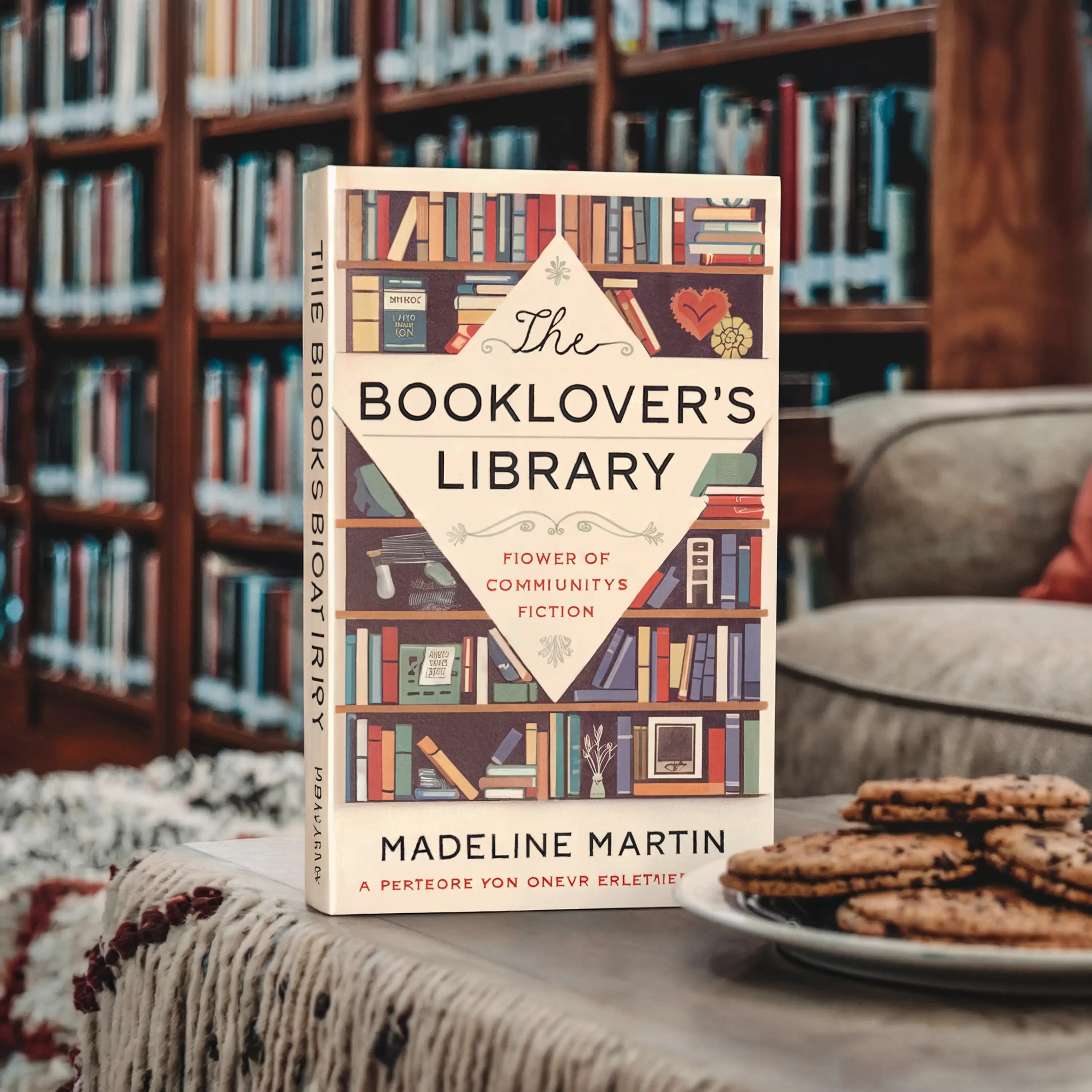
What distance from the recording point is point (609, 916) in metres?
0.57

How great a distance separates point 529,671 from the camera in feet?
1.89

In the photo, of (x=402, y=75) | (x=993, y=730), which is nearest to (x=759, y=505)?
(x=993, y=730)

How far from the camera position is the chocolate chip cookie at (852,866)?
1.59 ft

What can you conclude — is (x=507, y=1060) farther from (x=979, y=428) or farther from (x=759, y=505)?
(x=979, y=428)

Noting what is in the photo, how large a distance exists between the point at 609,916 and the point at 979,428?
4.16 feet

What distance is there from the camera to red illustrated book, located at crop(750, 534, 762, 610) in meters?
0.59

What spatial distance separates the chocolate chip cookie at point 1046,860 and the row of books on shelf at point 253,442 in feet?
7.46

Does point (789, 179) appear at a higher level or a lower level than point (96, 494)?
higher

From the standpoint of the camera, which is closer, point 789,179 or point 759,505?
point 759,505

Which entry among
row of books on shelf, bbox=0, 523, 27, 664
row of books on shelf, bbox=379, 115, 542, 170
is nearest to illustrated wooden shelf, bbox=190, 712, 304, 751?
row of books on shelf, bbox=0, 523, 27, 664

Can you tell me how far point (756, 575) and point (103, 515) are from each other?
2682 millimetres

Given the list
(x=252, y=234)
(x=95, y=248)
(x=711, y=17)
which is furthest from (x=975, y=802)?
(x=95, y=248)

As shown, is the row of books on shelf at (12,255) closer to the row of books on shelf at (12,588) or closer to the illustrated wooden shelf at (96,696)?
the row of books on shelf at (12,588)

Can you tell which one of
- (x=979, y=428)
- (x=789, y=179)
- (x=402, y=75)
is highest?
(x=402, y=75)
